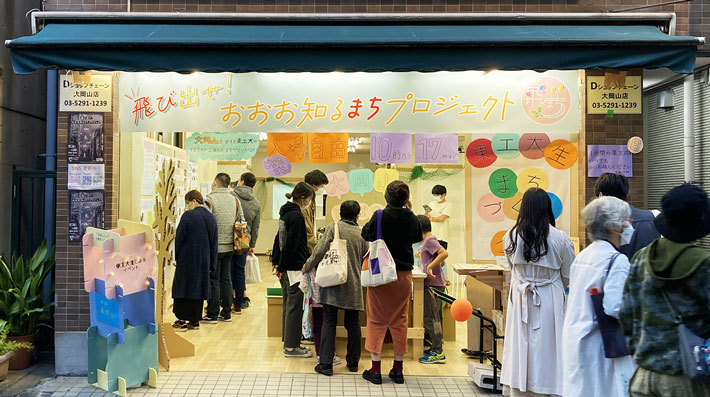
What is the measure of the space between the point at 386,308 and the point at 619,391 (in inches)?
101

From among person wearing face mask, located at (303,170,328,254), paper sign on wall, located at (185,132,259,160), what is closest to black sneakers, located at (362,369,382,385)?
person wearing face mask, located at (303,170,328,254)

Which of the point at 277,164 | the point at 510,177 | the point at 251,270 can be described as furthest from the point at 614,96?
the point at 251,270

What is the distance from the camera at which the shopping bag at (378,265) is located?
5.23 meters

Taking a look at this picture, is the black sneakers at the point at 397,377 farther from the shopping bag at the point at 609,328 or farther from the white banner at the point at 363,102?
the shopping bag at the point at 609,328

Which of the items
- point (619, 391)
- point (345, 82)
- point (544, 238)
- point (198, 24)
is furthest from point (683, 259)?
point (198, 24)

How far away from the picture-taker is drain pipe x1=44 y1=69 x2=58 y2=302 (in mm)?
6286

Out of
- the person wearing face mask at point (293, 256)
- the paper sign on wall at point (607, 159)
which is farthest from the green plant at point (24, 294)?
the paper sign on wall at point (607, 159)

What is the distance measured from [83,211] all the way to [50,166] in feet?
3.13

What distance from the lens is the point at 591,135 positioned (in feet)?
19.1

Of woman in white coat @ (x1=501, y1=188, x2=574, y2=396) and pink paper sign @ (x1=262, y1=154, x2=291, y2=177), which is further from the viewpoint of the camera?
pink paper sign @ (x1=262, y1=154, x2=291, y2=177)

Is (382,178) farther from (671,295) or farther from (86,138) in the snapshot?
(671,295)

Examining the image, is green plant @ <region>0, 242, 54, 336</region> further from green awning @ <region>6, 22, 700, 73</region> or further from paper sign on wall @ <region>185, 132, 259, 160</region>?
green awning @ <region>6, 22, 700, 73</region>

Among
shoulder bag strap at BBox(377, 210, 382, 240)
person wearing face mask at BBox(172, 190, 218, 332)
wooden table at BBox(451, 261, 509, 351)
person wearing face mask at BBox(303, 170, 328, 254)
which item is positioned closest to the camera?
shoulder bag strap at BBox(377, 210, 382, 240)

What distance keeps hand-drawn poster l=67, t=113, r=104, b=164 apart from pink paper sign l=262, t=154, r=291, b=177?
1738mm
